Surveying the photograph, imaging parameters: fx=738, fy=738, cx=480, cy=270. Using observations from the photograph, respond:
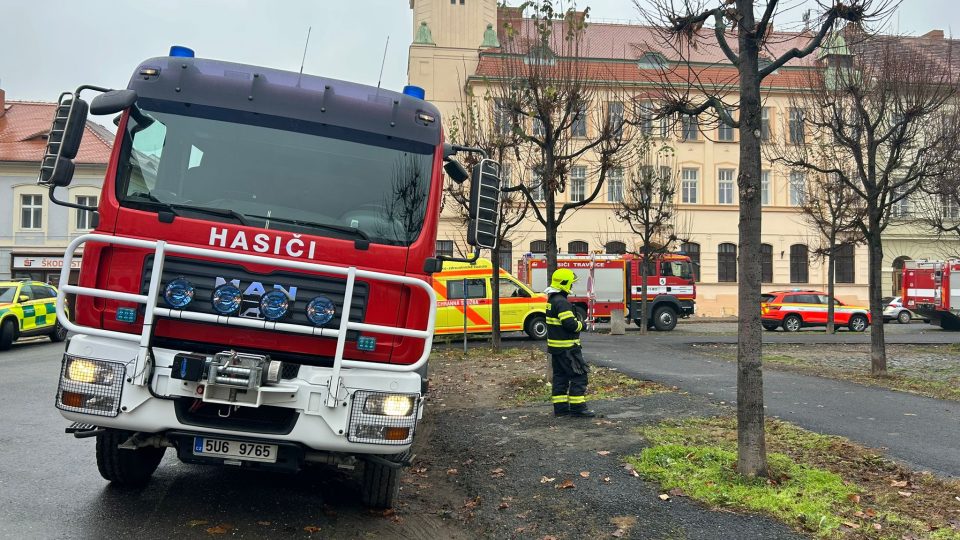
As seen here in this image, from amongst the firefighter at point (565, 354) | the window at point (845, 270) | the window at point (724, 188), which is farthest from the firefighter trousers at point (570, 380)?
Answer: the window at point (845, 270)

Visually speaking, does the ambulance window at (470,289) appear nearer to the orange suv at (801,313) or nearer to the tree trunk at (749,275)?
the orange suv at (801,313)

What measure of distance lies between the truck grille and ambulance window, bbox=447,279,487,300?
1756cm

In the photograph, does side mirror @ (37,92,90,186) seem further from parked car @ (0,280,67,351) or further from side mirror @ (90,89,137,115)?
parked car @ (0,280,67,351)

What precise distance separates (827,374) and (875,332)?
3.73 ft

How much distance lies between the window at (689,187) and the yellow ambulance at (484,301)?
2323 centimetres

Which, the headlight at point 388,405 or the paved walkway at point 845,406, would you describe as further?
the paved walkway at point 845,406

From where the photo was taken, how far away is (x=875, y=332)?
1342cm

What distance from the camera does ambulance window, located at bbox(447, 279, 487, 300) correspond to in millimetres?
22250

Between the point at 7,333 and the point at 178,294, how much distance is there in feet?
56.9

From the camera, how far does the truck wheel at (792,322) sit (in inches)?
1166

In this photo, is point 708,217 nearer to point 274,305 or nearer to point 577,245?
point 577,245

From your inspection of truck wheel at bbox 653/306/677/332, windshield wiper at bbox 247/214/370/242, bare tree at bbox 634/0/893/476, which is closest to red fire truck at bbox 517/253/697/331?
truck wheel at bbox 653/306/677/332

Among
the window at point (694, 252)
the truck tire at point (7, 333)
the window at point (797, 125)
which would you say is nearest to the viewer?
the window at point (797, 125)

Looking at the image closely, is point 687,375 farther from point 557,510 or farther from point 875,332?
point 557,510
